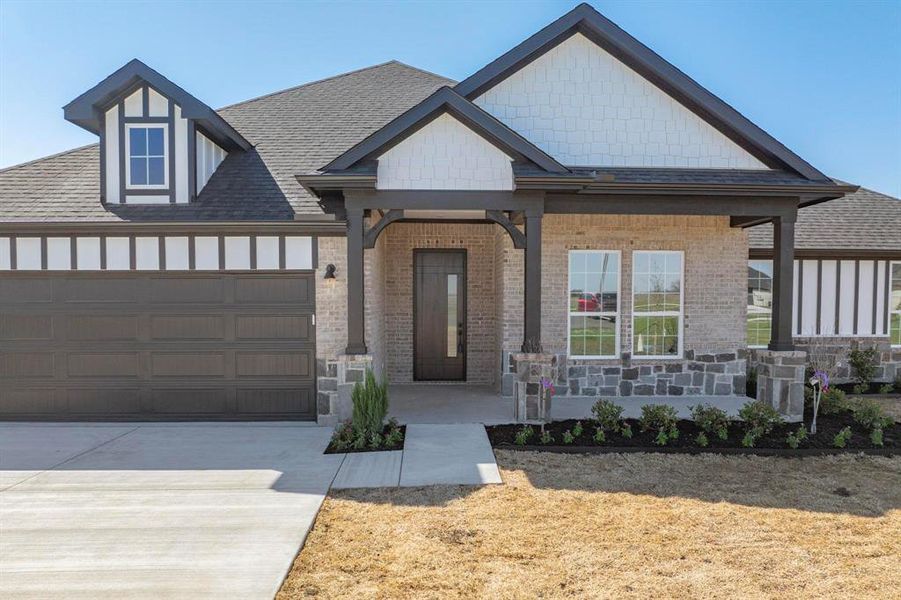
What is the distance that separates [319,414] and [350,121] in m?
6.47

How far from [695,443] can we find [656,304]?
3488 mm

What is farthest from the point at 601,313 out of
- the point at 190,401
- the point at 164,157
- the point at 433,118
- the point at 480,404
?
the point at 164,157

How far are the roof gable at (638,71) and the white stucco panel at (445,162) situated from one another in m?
1.41

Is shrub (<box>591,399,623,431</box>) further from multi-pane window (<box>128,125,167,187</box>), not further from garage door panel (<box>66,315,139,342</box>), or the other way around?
multi-pane window (<box>128,125,167,187</box>)

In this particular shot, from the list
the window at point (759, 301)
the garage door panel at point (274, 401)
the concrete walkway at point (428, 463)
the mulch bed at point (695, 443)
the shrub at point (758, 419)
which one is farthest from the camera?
the window at point (759, 301)

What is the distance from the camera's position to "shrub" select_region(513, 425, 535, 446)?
690cm

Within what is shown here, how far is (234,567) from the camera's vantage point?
4035 millimetres

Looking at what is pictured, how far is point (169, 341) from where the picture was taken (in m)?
8.43

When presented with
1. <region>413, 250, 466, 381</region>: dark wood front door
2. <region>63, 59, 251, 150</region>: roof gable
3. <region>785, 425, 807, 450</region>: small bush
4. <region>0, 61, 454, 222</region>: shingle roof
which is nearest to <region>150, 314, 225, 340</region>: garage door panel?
<region>0, 61, 454, 222</region>: shingle roof

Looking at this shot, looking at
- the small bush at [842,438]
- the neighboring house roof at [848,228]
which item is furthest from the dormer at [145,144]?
the neighboring house roof at [848,228]

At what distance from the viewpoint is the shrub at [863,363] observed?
11.0 meters

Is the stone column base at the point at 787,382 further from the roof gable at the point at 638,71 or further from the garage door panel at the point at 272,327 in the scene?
the garage door panel at the point at 272,327

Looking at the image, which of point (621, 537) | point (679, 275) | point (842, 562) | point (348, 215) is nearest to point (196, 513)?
point (621, 537)

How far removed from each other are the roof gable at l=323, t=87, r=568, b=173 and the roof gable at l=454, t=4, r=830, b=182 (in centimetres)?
128
